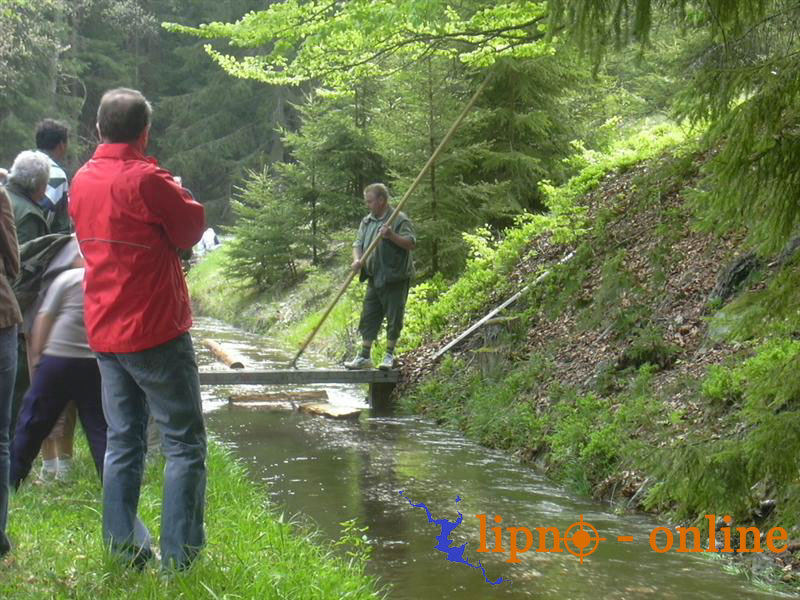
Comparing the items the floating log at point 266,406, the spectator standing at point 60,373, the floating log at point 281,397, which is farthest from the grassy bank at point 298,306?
the spectator standing at point 60,373

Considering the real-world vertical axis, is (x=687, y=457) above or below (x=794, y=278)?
below

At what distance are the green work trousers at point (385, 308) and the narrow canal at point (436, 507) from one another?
3.59ft

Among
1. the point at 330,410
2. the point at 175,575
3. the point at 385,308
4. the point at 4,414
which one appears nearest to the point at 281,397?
the point at 330,410

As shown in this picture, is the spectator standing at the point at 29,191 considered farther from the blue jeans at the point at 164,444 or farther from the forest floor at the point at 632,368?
the forest floor at the point at 632,368

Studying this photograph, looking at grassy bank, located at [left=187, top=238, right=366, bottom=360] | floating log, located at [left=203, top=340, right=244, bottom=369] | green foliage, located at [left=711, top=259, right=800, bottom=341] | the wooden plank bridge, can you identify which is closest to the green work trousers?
the wooden plank bridge

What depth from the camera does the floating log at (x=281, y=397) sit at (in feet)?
39.8

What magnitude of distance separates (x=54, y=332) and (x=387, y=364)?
245 inches

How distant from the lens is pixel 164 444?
446 cm

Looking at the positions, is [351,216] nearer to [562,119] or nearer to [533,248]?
[562,119]

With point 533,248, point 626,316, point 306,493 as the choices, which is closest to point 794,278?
point 306,493

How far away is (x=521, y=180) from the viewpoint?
14.7 m

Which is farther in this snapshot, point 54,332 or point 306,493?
point 306,493

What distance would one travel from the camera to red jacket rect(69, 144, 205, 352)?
4309 millimetres

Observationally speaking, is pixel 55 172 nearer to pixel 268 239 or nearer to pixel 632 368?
pixel 632 368
